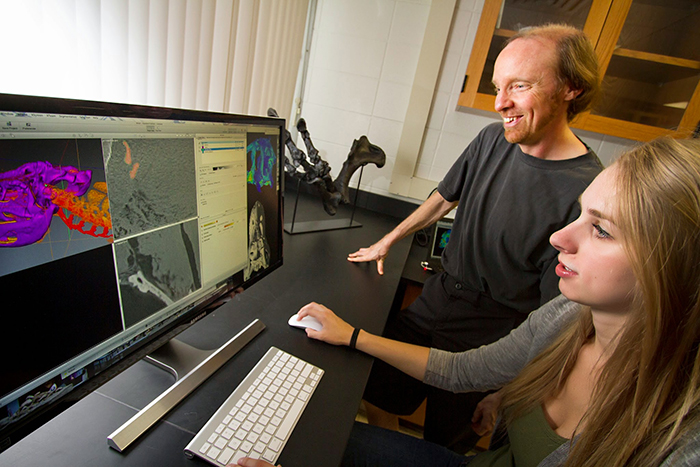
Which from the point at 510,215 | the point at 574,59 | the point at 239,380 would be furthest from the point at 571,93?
the point at 239,380

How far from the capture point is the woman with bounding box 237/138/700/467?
1.90 ft

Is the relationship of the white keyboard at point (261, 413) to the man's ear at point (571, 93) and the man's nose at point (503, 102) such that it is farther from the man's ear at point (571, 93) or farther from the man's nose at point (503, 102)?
the man's ear at point (571, 93)

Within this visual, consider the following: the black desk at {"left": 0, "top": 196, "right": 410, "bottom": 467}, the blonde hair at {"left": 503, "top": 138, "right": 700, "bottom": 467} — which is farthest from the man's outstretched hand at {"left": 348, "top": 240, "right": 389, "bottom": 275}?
the blonde hair at {"left": 503, "top": 138, "right": 700, "bottom": 467}

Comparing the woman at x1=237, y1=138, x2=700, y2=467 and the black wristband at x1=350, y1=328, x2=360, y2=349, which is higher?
the woman at x1=237, y1=138, x2=700, y2=467

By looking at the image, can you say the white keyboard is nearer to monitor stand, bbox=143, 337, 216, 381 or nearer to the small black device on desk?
monitor stand, bbox=143, 337, 216, 381

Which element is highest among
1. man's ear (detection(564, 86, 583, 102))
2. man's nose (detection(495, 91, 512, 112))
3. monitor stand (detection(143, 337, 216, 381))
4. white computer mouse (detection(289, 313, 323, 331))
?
man's ear (detection(564, 86, 583, 102))

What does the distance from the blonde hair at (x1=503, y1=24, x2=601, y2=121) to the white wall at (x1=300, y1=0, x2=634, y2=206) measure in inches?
26.7

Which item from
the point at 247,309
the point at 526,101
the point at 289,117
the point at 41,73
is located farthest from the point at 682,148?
the point at 289,117

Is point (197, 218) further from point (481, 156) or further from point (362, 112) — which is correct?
point (362, 112)

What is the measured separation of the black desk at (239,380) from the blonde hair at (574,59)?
0.89 metres

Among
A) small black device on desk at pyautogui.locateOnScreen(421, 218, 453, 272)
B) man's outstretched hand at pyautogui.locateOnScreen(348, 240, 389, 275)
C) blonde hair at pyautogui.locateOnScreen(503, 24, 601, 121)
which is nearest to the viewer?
blonde hair at pyautogui.locateOnScreen(503, 24, 601, 121)

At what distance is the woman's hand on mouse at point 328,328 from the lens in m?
0.92

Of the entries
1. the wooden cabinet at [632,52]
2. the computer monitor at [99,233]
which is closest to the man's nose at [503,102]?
the wooden cabinet at [632,52]

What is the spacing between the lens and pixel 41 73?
0.88 m
